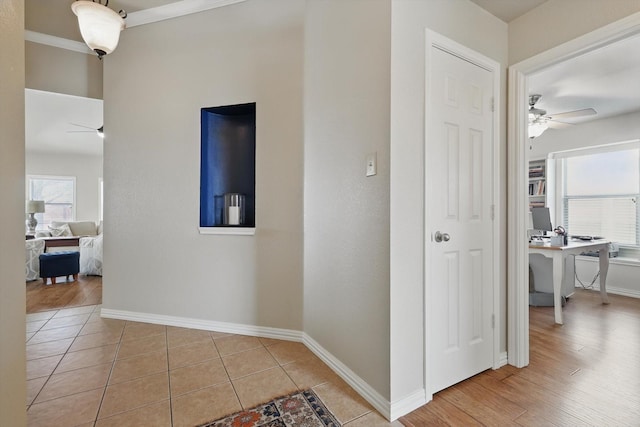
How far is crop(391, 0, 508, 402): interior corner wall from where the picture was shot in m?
1.60

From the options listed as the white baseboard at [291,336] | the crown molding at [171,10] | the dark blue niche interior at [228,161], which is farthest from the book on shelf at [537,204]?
the crown molding at [171,10]

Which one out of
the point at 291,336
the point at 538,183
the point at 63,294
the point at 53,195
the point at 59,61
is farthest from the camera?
the point at 53,195

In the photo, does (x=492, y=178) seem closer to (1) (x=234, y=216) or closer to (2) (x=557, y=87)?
(1) (x=234, y=216)

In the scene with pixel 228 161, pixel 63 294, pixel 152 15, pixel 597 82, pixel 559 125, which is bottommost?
pixel 63 294

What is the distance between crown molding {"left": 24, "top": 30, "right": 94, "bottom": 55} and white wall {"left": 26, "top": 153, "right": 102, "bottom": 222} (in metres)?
5.47

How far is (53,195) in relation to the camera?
7.38 meters

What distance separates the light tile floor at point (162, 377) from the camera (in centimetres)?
159

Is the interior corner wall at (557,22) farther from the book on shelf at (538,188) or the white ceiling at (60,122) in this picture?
the white ceiling at (60,122)

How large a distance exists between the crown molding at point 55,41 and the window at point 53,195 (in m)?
5.57

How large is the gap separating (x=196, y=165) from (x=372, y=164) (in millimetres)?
1858

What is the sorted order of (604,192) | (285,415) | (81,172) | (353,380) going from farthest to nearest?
1. (81,172)
2. (604,192)
3. (353,380)
4. (285,415)

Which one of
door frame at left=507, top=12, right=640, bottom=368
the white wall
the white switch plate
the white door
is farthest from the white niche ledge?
the white wall

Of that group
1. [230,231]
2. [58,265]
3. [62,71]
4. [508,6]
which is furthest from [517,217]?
[58,265]

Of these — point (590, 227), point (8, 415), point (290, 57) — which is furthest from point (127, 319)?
point (590, 227)
